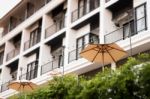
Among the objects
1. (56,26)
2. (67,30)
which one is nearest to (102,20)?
(67,30)

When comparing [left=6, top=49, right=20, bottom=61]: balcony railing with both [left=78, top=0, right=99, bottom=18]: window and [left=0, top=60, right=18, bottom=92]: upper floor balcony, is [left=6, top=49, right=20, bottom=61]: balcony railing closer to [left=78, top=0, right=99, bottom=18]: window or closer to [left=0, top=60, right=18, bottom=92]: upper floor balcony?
[left=0, top=60, right=18, bottom=92]: upper floor balcony

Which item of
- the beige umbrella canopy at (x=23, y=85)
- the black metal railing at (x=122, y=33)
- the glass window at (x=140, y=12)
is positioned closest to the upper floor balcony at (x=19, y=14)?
the black metal railing at (x=122, y=33)

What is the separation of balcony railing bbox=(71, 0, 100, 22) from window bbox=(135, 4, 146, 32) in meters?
3.94

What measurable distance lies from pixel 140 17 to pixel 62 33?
745 centimetres

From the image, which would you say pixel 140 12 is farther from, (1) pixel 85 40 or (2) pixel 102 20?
(1) pixel 85 40

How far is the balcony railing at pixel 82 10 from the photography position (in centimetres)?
2298

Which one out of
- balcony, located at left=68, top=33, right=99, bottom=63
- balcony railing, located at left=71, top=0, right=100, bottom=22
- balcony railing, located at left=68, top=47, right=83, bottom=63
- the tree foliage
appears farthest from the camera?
balcony railing, located at left=71, top=0, right=100, bottom=22

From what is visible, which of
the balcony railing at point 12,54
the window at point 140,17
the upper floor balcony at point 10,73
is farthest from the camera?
the balcony railing at point 12,54

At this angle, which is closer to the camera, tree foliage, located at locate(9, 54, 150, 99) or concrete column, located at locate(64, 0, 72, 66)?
tree foliage, located at locate(9, 54, 150, 99)

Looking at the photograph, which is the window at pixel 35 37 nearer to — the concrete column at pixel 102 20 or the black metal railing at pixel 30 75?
the black metal railing at pixel 30 75

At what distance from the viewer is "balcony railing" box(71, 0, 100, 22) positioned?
905 inches

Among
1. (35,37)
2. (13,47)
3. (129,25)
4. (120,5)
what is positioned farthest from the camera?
(13,47)

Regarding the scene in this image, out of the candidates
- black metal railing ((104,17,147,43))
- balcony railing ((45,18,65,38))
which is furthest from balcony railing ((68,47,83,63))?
balcony railing ((45,18,65,38))

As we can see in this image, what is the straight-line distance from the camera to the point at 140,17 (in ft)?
62.2
